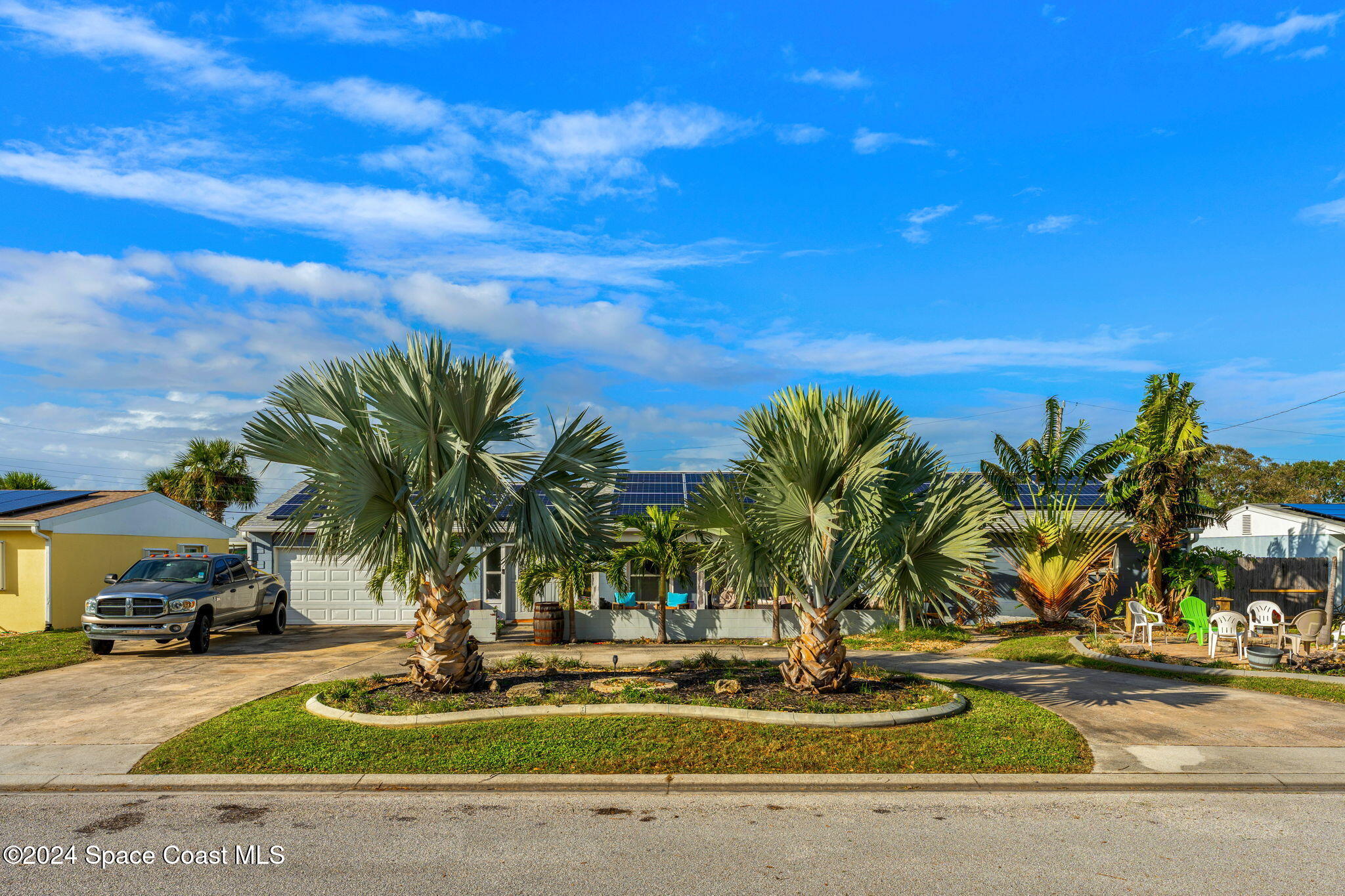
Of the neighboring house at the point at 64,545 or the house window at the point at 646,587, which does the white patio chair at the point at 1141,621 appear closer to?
the house window at the point at 646,587

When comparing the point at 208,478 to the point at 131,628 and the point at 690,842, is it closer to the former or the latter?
the point at 131,628

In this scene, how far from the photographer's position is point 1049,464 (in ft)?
68.8

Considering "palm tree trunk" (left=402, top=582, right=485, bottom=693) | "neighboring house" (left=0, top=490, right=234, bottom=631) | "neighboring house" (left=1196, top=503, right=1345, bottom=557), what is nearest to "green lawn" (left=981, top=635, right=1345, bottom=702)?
"neighboring house" (left=1196, top=503, right=1345, bottom=557)

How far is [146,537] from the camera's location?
76.9ft

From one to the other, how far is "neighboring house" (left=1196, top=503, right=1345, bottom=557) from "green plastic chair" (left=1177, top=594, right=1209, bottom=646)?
17.9 feet

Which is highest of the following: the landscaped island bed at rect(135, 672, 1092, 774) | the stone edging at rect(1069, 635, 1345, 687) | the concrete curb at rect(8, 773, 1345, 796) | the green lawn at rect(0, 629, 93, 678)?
the landscaped island bed at rect(135, 672, 1092, 774)

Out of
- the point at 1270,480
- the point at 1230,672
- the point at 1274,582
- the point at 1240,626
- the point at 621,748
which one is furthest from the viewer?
the point at 1270,480

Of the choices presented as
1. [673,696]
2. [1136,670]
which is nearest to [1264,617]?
[1136,670]

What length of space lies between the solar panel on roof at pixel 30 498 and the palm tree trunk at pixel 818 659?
20449 millimetres

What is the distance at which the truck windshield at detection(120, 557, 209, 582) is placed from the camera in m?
17.2

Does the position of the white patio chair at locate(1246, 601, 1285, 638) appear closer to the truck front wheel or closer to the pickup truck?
the truck front wheel

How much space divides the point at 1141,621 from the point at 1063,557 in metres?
3.43

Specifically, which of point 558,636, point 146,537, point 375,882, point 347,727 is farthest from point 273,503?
point 375,882

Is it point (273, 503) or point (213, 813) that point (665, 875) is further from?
point (273, 503)
